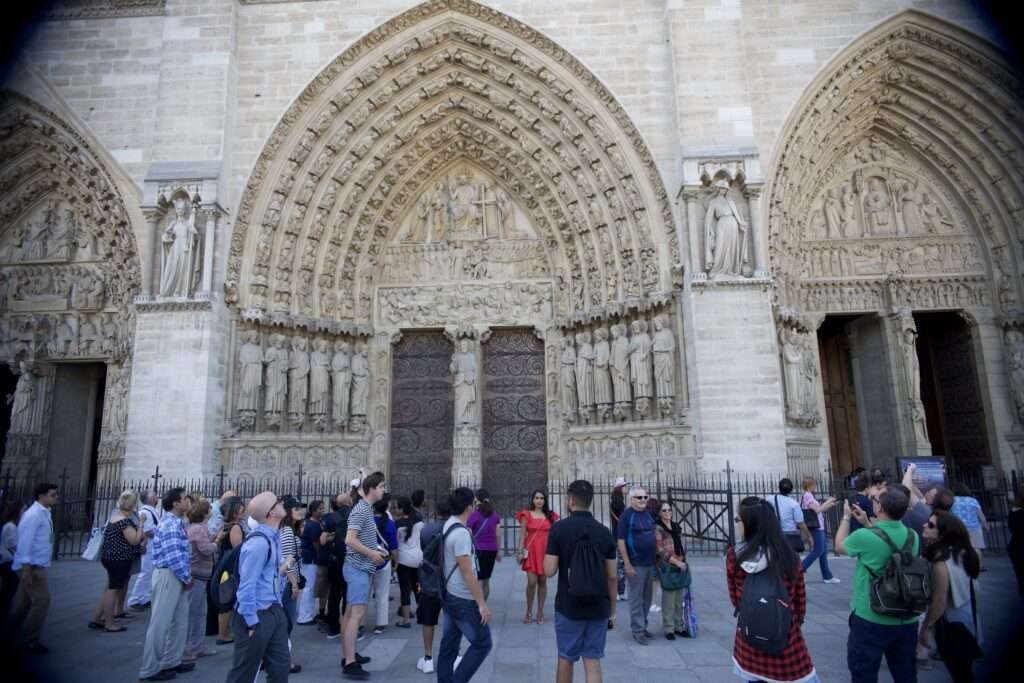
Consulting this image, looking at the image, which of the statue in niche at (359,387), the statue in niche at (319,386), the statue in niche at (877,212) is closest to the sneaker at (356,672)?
the statue in niche at (319,386)

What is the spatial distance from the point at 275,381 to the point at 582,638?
988cm

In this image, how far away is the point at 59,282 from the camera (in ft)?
44.9

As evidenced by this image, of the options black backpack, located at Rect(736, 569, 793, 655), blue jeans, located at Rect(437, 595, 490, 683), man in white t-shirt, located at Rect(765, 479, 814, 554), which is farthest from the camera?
man in white t-shirt, located at Rect(765, 479, 814, 554)

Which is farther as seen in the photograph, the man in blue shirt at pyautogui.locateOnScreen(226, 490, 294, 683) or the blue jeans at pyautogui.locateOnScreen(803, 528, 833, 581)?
the blue jeans at pyautogui.locateOnScreen(803, 528, 833, 581)

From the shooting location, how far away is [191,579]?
→ 505cm

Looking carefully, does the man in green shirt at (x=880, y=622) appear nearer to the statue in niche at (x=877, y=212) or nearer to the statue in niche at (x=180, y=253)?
the statue in niche at (x=180, y=253)

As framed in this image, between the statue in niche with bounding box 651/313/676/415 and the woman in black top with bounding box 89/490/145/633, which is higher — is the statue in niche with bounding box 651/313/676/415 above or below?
above

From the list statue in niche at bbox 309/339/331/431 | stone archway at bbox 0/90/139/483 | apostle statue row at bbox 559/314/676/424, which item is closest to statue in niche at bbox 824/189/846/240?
apostle statue row at bbox 559/314/676/424

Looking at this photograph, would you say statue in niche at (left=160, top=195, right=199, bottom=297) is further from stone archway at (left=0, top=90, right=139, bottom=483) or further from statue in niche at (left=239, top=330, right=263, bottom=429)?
stone archway at (left=0, top=90, right=139, bottom=483)

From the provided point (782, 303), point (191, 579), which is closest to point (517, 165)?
point (782, 303)

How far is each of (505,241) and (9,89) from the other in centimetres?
1017

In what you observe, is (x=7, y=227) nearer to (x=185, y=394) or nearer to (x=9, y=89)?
(x=9, y=89)

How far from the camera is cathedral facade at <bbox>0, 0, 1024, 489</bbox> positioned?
37.6 feet

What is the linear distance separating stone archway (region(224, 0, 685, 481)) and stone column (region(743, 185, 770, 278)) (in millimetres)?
1293
